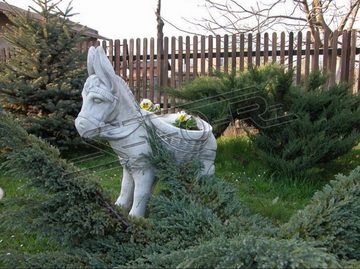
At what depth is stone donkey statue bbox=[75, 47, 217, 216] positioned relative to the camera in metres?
1.91

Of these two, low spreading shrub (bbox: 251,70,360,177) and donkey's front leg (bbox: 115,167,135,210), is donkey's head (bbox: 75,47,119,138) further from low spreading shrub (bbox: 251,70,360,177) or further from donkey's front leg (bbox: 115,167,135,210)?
low spreading shrub (bbox: 251,70,360,177)

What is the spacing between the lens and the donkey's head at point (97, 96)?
190 centimetres

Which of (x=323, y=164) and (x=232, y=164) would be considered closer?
(x=323, y=164)

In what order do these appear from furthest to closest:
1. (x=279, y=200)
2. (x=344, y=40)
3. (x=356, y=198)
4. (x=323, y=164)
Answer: (x=344, y=40), (x=323, y=164), (x=279, y=200), (x=356, y=198)

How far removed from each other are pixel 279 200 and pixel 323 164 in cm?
86

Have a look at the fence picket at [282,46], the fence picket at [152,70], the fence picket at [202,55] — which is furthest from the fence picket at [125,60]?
the fence picket at [282,46]

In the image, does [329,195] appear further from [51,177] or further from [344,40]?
[344,40]

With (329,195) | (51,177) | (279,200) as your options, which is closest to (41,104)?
(279,200)

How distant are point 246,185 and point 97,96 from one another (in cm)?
225

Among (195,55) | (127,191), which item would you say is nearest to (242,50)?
(195,55)

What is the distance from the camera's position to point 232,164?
436 centimetres

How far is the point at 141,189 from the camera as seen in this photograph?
2088 millimetres

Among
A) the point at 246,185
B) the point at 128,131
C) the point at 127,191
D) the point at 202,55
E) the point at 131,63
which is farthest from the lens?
the point at 131,63

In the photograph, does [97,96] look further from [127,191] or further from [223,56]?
[223,56]
